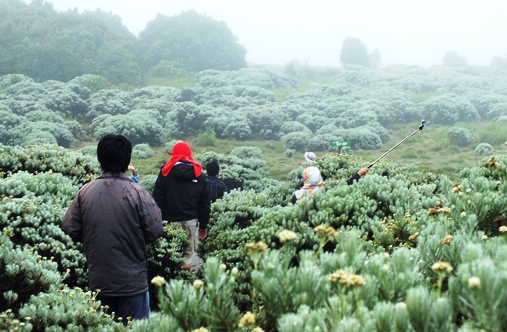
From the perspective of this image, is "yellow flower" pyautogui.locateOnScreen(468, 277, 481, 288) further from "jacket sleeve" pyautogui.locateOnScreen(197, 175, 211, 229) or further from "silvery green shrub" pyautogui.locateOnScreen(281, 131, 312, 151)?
"silvery green shrub" pyautogui.locateOnScreen(281, 131, 312, 151)

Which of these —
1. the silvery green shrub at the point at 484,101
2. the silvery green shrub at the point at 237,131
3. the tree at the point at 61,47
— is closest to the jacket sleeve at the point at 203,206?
the silvery green shrub at the point at 237,131

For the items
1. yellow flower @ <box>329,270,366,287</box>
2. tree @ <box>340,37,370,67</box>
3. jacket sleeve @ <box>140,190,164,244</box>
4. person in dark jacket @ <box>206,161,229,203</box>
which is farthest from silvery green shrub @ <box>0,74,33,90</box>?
tree @ <box>340,37,370,67</box>

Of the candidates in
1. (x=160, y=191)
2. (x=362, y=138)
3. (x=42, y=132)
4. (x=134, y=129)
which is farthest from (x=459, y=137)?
(x=160, y=191)

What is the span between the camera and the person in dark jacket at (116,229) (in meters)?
4.46

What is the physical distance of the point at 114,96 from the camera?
3300cm

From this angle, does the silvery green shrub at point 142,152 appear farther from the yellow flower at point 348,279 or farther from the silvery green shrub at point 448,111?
the yellow flower at point 348,279

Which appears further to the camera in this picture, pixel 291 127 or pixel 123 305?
pixel 291 127

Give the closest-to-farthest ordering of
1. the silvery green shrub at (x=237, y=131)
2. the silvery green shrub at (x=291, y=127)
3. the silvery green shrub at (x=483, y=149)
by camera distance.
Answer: the silvery green shrub at (x=483, y=149) → the silvery green shrub at (x=237, y=131) → the silvery green shrub at (x=291, y=127)

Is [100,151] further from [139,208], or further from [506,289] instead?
[506,289]

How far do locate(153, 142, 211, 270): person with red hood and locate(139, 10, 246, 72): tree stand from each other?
4032 cm

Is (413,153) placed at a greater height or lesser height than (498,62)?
lesser

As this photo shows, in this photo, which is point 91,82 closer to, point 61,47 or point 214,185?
point 61,47

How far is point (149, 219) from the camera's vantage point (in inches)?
181

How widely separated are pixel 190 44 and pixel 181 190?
46.9 meters
